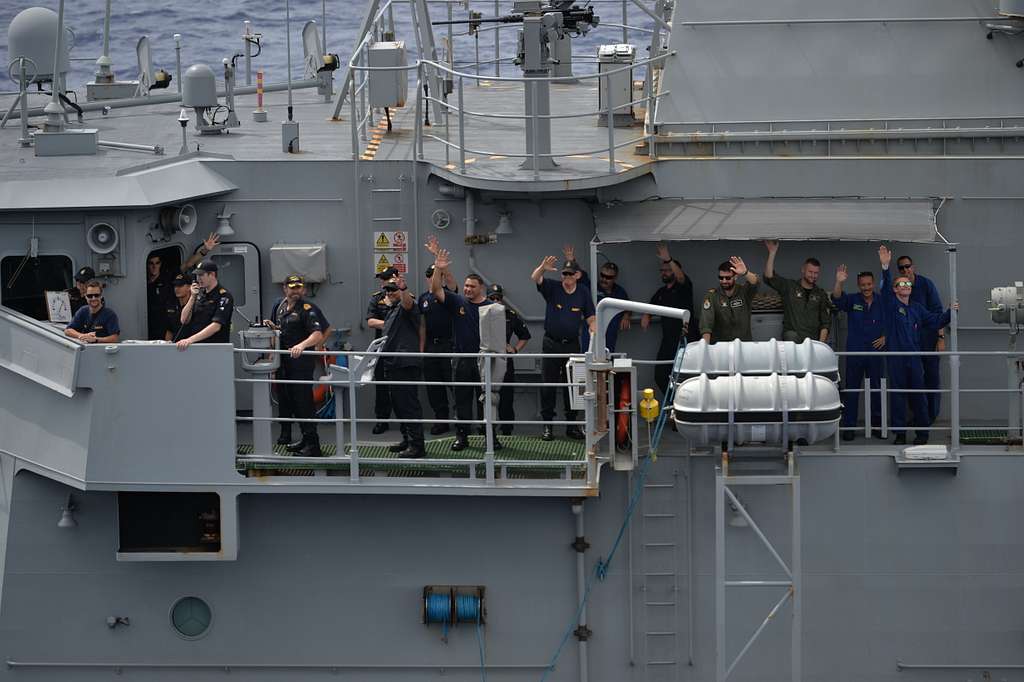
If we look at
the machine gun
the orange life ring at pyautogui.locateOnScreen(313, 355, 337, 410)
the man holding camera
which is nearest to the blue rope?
the orange life ring at pyautogui.locateOnScreen(313, 355, 337, 410)

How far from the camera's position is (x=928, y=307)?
13.2 meters

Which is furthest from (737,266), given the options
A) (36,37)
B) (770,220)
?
(36,37)

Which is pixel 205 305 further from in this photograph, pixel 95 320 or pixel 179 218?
pixel 179 218

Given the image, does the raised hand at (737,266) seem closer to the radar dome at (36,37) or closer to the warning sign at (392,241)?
the warning sign at (392,241)

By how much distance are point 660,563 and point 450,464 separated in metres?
1.93

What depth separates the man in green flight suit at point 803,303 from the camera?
13180 millimetres

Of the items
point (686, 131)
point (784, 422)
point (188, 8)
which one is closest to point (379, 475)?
point (784, 422)

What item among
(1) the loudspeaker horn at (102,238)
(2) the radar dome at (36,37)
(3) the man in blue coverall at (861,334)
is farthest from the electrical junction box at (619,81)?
(2) the radar dome at (36,37)

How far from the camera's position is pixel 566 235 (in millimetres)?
13914

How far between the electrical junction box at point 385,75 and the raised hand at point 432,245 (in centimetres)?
208

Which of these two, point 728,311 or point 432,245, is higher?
point 432,245

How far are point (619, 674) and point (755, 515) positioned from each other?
1.71 m

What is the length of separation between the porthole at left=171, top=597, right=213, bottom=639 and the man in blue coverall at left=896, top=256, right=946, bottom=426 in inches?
245

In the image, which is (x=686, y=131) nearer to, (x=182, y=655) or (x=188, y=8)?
(x=182, y=655)
